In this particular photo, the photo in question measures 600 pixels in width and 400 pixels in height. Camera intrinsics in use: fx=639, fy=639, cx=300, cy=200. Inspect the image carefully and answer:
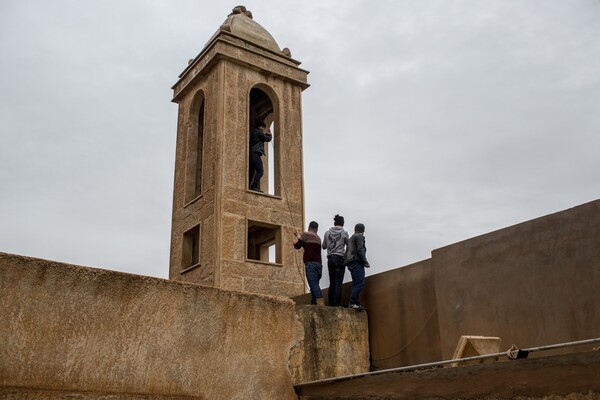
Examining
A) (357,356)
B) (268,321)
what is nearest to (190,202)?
(357,356)

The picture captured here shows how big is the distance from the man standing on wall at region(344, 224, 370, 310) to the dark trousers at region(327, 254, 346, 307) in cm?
14

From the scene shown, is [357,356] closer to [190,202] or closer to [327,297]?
[327,297]

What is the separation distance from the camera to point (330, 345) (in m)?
7.83

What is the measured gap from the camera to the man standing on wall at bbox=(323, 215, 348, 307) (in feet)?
29.2

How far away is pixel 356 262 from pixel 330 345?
1331mm

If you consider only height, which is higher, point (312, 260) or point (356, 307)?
point (312, 260)

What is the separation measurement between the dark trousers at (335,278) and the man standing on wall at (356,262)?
0.47ft

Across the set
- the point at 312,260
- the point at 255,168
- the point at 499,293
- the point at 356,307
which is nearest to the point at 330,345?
the point at 356,307

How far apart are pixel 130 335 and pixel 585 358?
11.7 feet

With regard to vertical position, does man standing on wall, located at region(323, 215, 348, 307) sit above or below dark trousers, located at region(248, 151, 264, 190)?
below

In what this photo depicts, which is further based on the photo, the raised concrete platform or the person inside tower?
the person inside tower

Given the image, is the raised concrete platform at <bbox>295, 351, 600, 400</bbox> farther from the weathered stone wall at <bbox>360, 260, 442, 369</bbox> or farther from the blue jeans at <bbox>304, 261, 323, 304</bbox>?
the blue jeans at <bbox>304, 261, 323, 304</bbox>

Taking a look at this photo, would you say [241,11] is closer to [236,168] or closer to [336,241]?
[236,168]

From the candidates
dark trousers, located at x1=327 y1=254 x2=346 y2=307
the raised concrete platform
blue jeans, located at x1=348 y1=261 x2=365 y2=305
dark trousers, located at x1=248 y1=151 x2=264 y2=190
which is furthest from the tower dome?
the raised concrete platform
